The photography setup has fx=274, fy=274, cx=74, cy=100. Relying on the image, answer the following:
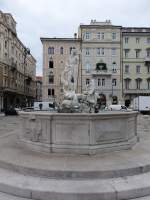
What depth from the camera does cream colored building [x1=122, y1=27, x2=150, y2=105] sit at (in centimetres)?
5800

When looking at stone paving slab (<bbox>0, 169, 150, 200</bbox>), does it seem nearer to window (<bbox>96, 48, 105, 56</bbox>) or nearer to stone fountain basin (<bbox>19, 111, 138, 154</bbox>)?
stone fountain basin (<bbox>19, 111, 138, 154</bbox>)

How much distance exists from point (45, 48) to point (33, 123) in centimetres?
5146

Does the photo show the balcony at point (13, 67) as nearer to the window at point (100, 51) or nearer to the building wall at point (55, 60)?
the building wall at point (55, 60)

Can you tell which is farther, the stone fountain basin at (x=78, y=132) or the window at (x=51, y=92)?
the window at (x=51, y=92)

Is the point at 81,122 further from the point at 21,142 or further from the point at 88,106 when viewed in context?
the point at 88,106

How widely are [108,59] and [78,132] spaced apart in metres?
51.6

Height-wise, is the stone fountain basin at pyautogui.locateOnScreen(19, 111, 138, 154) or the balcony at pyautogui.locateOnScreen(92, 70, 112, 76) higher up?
the balcony at pyautogui.locateOnScreen(92, 70, 112, 76)

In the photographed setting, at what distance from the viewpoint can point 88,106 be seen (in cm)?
1177

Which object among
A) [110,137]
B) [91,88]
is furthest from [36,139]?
[91,88]

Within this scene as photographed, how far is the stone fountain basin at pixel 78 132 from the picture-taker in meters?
8.04

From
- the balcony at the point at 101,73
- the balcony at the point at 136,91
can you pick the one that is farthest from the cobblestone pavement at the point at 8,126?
the balcony at the point at 136,91

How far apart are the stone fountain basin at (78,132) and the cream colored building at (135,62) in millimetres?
50411

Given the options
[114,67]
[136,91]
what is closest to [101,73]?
[114,67]

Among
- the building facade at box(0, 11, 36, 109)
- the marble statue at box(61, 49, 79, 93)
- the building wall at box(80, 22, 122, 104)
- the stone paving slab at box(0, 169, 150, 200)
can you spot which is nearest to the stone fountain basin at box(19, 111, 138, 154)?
the stone paving slab at box(0, 169, 150, 200)
